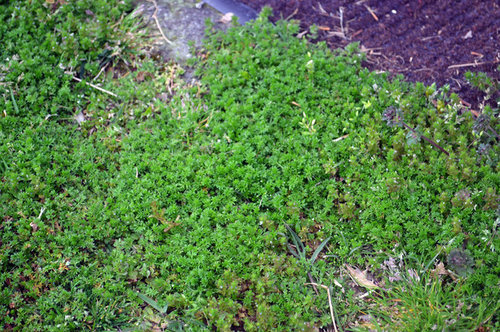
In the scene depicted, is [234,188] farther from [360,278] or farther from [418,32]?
[418,32]

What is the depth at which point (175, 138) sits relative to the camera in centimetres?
426

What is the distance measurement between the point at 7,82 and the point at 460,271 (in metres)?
4.77

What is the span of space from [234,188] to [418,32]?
2.95 metres

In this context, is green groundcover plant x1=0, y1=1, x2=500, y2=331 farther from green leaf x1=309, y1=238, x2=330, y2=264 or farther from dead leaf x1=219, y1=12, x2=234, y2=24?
dead leaf x1=219, y1=12, x2=234, y2=24

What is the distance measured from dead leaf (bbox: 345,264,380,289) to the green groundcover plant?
6cm

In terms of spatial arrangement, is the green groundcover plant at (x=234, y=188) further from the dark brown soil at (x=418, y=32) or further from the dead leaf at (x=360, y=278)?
the dark brown soil at (x=418, y=32)

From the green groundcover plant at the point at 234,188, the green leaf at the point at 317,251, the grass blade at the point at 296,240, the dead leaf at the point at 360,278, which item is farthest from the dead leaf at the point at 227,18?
the dead leaf at the point at 360,278

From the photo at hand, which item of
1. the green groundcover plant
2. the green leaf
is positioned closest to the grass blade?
the green groundcover plant

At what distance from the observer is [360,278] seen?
341cm

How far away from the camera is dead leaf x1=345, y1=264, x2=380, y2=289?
3.36 metres

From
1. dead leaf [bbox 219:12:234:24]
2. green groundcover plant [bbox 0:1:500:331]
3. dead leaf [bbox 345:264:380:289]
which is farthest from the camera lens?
dead leaf [bbox 219:12:234:24]

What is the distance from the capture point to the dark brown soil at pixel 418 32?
453 cm

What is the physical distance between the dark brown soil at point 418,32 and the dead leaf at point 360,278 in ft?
7.44

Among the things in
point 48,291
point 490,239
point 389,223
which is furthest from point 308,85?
point 48,291
